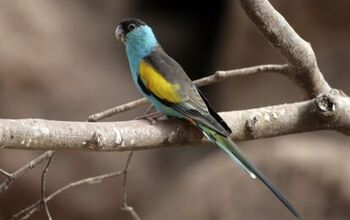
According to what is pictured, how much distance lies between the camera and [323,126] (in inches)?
99.9

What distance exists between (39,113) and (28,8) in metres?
0.90

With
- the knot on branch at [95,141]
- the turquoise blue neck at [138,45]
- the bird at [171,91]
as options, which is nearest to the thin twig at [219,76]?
the bird at [171,91]

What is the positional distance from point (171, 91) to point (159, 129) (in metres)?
0.40

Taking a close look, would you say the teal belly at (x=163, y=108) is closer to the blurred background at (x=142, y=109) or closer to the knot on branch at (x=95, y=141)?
the knot on branch at (x=95, y=141)

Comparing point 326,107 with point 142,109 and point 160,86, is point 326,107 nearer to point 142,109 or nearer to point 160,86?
point 160,86

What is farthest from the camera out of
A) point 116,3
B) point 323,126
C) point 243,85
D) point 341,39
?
point 116,3

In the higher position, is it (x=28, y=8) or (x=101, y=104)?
(x=28, y=8)

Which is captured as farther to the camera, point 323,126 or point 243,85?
point 243,85

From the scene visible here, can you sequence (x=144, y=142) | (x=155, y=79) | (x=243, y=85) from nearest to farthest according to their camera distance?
(x=144, y=142) < (x=155, y=79) < (x=243, y=85)

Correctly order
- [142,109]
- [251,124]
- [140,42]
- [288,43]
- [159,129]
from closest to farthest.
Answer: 1. [159,129]
2. [251,124]
3. [288,43]
4. [140,42]
5. [142,109]

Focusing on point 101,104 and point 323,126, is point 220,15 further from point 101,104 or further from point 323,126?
point 323,126

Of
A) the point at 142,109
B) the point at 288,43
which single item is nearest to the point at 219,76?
the point at 288,43

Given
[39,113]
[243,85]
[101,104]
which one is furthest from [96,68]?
[243,85]

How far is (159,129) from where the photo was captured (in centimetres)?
232
